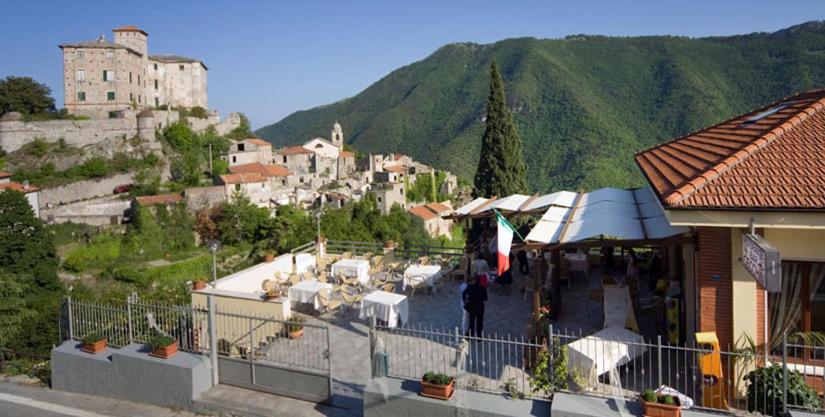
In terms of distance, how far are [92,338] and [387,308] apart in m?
5.34

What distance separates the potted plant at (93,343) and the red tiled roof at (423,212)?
56700 mm

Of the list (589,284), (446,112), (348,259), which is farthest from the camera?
(446,112)

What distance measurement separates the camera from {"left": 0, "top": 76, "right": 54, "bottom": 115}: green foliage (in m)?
55.9

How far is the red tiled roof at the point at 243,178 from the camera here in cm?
5222

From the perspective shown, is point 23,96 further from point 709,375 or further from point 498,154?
point 709,375

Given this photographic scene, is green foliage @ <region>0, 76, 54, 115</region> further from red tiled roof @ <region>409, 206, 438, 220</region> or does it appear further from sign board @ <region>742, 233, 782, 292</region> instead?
sign board @ <region>742, 233, 782, 292</region>

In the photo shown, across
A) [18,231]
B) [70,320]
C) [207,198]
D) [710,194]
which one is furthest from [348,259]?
[207,198]

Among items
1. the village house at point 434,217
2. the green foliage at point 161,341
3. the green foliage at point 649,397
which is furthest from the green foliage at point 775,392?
the village house at point 434,217

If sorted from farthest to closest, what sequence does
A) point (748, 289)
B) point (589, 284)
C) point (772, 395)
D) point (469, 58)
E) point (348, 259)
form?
point (469, 58) < point (348, 259) < point (589, 284) < point (748, 289) < point (772, 395)

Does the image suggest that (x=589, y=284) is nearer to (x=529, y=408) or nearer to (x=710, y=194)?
(x=710, y=194)

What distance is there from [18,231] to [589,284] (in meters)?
35.6

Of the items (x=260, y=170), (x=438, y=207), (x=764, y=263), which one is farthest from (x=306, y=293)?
(x=438, y=207)

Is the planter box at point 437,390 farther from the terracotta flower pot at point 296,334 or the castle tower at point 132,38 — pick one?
the castle tower at point 132,38

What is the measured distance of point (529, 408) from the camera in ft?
22.8
